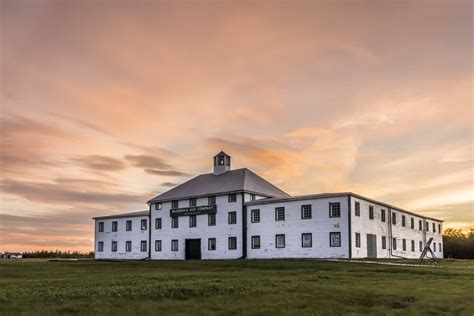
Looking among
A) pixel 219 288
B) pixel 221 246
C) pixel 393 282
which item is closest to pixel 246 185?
pixel 221 246

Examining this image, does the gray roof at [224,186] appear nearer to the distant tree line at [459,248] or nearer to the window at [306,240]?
the window at [306,240]

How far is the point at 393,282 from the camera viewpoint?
25.4m

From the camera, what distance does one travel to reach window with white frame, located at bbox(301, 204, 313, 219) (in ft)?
157

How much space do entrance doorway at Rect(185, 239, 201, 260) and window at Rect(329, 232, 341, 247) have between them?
1575 centimetres

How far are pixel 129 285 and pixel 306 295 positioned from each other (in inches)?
286

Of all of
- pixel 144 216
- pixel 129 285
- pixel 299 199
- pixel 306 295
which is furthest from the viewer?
pixel 144 216

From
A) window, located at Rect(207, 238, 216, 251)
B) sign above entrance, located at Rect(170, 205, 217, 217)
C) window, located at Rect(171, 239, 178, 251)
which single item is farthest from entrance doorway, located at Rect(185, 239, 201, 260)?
sign above entrance, located at Rect(170, 205, 217, 217)

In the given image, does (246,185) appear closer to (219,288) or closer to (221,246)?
(221,246)

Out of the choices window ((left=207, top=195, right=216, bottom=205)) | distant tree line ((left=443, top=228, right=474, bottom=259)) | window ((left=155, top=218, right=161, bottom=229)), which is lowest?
distant tree line ((left=443, top=228, right=474, bottom=259))

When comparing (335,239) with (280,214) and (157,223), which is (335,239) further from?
(157,223)

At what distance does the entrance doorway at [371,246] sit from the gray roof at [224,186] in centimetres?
1169

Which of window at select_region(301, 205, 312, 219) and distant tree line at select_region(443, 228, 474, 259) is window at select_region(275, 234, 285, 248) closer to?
window at select_region(301, 205, 312, 219)

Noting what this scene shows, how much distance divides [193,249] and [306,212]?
48.4 ft

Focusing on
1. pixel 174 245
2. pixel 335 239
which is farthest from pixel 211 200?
pixel 335 239
